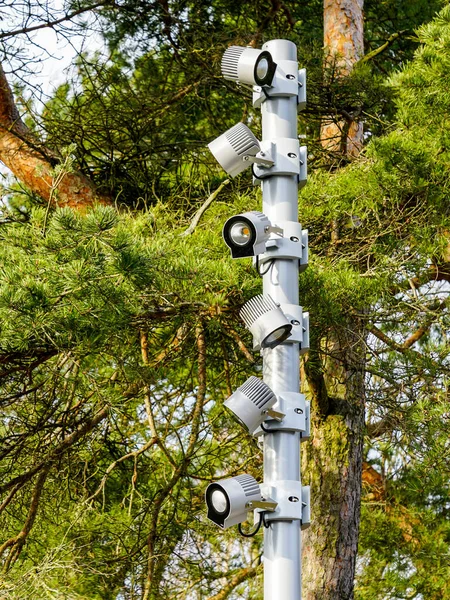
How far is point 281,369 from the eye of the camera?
10.3 feet

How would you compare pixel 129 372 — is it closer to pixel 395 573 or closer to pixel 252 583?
pixel 252 583

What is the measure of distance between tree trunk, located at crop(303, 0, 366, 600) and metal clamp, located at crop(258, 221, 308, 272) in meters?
1.40

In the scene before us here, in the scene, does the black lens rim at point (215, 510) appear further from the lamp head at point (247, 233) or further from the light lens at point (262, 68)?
the light lens at point (262, 68)

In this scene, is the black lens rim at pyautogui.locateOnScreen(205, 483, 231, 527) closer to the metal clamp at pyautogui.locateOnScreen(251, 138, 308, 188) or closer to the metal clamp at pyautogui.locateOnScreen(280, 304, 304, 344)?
the metal clamp at pyautogui.locateOnScreen(280, 304, 304, 344)

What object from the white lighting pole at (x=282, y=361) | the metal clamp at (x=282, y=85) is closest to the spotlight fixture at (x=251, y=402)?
the white lighting pole at (x=282, y=361)

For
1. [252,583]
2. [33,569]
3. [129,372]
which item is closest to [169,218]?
[129,372]

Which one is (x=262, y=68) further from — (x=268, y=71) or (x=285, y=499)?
(x=285, y=499)

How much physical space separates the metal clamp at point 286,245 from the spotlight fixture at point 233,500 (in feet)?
2.34

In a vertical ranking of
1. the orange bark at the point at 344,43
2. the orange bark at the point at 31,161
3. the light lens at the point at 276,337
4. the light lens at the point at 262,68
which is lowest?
the light lens at the point at 276,337

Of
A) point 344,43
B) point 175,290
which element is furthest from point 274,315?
point 344,43

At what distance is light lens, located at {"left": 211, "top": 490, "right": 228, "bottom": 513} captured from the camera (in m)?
2.93

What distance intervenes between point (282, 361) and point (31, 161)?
284 cm

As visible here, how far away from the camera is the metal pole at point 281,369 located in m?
2.97

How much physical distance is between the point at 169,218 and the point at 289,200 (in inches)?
58.6
